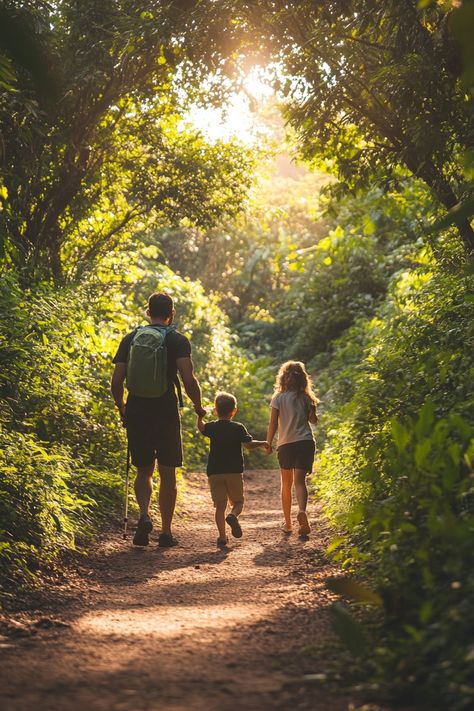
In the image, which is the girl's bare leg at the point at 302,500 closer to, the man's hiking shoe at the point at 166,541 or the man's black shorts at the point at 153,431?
the man's hiking shoe at the point at 166,541

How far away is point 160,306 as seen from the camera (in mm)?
6902

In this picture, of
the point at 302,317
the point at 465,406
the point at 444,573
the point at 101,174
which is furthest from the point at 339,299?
the point at 444,573

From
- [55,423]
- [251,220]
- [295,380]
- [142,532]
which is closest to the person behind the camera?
[142,532]

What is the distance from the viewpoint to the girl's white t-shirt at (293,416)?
7.71m

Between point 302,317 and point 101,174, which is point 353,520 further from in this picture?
point 302,317

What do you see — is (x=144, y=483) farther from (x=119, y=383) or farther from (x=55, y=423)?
(x=55, y=423)

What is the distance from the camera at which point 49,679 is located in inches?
123

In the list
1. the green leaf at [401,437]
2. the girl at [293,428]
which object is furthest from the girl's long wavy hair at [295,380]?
the green leaf at [401,437]

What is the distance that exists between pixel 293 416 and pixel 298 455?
39 centimetres

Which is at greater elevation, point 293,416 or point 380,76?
point 380,76

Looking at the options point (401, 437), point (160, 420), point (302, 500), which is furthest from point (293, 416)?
point (401, 437)

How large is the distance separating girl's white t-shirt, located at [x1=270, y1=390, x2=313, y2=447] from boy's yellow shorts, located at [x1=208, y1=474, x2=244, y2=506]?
742 millimetres

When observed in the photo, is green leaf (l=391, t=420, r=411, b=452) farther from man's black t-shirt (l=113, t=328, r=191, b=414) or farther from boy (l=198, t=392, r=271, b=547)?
boy (l=198, t=392, r=271, b=547)

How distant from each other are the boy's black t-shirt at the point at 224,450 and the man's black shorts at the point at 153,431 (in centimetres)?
52
